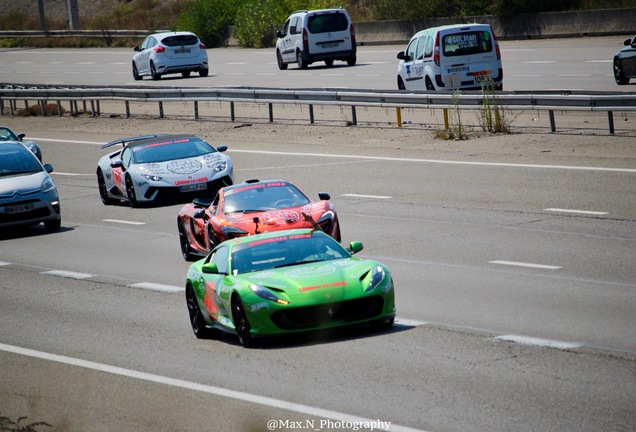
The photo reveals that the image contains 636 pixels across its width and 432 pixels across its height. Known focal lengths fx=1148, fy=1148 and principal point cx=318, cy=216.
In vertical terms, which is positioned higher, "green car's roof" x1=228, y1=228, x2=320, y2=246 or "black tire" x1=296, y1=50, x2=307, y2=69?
"black tire" x1=296, y1=50, x2=307, y2=69

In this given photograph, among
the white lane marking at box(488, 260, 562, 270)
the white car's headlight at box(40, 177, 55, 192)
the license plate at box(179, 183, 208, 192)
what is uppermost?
the white car's headlight at box(40, 177, 55, 192)

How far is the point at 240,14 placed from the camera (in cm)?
6281

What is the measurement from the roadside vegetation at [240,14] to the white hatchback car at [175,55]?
10.8m

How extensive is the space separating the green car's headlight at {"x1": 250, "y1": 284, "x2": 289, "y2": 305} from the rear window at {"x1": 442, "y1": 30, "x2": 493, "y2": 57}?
799 inches

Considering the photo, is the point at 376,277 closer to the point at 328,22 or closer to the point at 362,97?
the point at 362,97

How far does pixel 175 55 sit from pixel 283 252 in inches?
1458

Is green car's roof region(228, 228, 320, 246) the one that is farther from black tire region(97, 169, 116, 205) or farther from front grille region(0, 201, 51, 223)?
black tire region(97, 169, 116, 205)

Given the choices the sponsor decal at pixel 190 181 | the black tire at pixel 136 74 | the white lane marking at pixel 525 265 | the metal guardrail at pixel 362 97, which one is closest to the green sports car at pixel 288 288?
the white lane marking at pixel 525 265

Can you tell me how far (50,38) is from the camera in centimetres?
7988

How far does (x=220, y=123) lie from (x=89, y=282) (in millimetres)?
20270

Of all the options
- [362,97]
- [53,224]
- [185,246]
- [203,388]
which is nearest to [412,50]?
[362,97]

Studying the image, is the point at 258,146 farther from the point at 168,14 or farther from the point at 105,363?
the point at 168,14

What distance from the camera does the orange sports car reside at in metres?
15.2

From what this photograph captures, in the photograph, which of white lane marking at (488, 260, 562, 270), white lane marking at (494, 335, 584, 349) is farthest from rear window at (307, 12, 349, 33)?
white lane marking at (494, 335, 584, 349)
